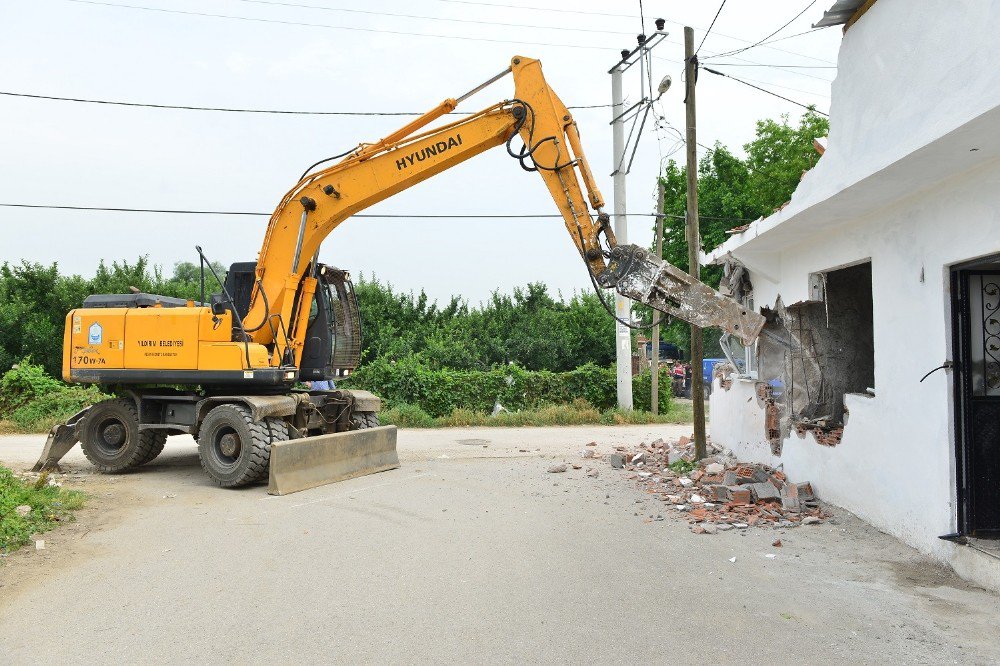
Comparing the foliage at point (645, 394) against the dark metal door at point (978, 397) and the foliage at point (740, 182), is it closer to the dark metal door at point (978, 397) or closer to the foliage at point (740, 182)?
the foliage at point (740, 182)

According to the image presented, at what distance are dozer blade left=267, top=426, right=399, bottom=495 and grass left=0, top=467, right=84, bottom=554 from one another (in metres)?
2.27

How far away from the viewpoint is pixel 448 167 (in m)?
9.97

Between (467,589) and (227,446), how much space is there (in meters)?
5.47

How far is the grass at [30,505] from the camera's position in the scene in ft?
21.7

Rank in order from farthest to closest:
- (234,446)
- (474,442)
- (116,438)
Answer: (474,442) → (116,438) → (234,446)

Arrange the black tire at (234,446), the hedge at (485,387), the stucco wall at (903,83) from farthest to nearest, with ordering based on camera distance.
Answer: the hedge at (485,387) < the black tire at (234,446) < the stucco wall at (903,83)

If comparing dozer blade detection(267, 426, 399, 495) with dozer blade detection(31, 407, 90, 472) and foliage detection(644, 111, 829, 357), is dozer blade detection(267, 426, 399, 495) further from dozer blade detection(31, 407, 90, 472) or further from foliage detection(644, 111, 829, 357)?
foliage detection(644, 111, 829, 357)

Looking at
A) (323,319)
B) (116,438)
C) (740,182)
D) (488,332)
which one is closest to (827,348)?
(323,319)

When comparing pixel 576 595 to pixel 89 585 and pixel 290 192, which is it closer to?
pixel 89 585

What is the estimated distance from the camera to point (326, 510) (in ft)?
26.5

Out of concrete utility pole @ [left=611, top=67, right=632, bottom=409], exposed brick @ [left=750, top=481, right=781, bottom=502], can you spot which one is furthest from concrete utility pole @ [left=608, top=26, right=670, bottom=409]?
exposed brick @ [left=750, top=481, right=781, bottom=502]

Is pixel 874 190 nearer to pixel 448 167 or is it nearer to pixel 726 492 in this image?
pixel 726 492

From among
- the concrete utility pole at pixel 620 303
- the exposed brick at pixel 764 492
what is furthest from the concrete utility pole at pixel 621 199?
the exposed brick at pixel 764 492

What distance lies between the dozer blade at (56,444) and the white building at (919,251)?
10.6 meters
